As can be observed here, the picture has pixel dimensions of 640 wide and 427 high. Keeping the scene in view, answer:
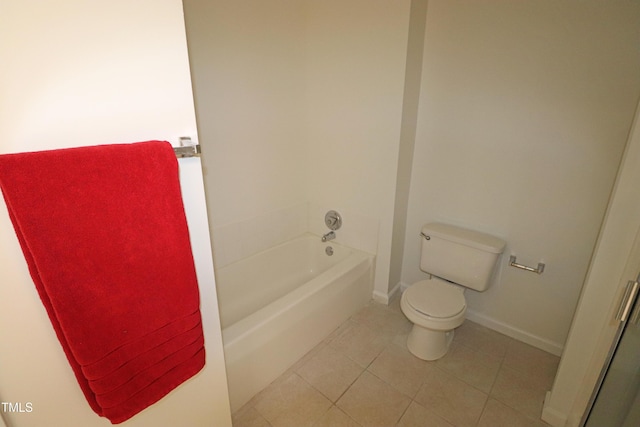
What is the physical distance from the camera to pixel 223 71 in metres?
1.83

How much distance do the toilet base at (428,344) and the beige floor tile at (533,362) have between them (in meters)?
0.39

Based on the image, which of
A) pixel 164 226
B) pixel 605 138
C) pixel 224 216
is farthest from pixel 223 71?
pixel 605 138

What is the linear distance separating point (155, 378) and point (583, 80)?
2.24 metres

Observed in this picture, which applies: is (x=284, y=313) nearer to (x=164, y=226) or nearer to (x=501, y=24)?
(x=164, y=226)

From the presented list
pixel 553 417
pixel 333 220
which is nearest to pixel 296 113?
pixel 333 220

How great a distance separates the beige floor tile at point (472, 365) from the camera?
5.62 ft

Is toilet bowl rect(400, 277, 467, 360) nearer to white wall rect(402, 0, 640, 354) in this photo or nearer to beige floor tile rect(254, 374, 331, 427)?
white wall rect(402, 0, 640, 354)

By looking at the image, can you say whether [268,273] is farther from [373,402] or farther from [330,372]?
[373,402]

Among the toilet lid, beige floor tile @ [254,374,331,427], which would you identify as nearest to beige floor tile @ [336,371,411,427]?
beige floor tile @ [254,374,331,427]

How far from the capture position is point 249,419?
1487mm

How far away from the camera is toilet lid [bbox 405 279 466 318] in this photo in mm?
1738

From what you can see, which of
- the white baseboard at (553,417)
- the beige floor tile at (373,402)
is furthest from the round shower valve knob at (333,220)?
the white baseboard at (553,417)

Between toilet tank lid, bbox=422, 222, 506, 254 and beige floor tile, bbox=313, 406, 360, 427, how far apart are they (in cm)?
119

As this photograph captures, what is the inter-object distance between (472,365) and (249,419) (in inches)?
52.0
